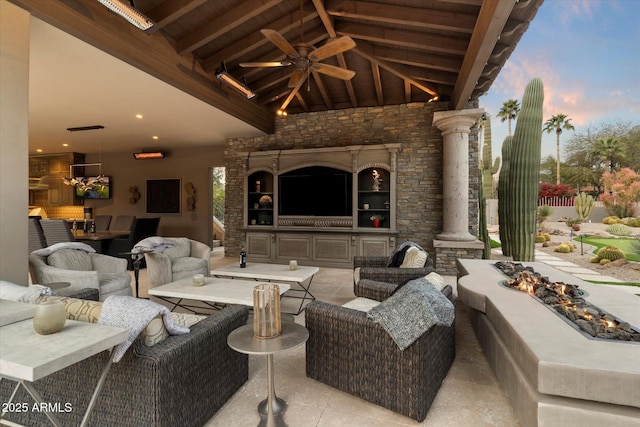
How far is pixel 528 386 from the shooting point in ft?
5.39

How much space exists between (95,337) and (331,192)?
567 centimetres

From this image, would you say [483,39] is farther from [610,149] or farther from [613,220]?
[610,149]

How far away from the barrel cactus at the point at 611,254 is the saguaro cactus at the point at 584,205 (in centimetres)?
365

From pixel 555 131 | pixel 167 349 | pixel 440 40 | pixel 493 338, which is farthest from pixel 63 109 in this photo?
pixel 555 131

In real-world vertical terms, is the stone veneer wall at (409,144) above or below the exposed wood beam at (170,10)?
below

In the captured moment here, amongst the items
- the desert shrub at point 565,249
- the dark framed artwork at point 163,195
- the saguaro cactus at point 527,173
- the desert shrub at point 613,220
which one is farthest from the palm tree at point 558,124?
the dark framed artwork at point 163,195

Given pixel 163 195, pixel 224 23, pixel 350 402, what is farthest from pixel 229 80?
pixel 163 195

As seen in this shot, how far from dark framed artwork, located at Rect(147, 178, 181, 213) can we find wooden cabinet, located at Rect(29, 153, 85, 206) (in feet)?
8.34

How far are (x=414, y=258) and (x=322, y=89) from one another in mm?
4273

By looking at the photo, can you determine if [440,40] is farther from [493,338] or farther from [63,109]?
[63,109]

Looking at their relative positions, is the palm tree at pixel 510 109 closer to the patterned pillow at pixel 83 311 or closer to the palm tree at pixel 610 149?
the palm tree at pixel 610 149

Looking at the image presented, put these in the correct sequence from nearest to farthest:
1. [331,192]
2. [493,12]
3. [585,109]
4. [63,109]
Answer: [493,12] → [63,109] → [331,192] → [585,109]

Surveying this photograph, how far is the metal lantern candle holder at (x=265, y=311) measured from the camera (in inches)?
64.9

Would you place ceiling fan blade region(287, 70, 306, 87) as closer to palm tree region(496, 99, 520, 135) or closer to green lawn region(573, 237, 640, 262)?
green lawn region(573, 237, 640, 262)
